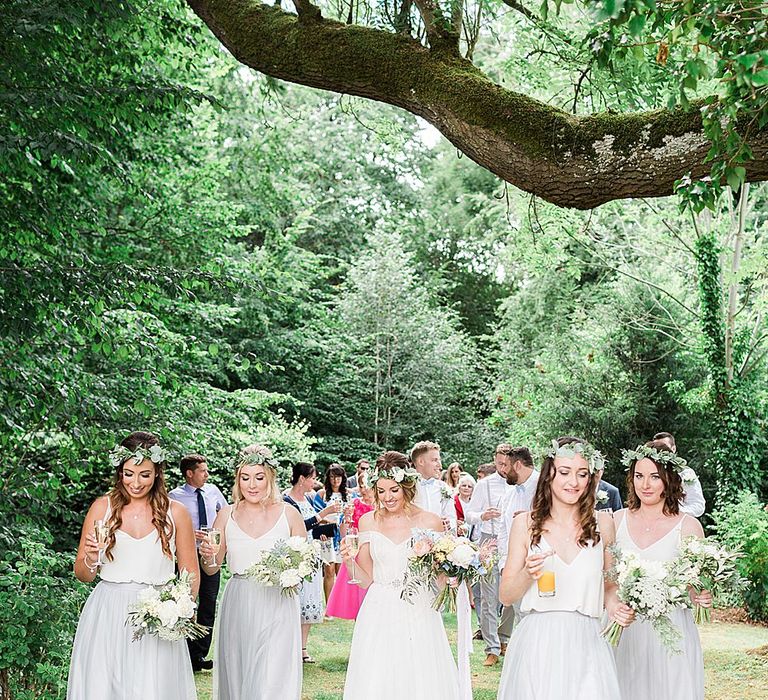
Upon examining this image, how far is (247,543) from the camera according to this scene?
762cm

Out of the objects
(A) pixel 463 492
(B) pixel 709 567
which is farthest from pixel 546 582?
(A) pixel 463 492

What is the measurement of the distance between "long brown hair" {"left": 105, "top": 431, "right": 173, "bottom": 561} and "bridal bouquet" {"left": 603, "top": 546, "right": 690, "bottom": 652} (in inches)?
108

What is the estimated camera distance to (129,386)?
1061cm

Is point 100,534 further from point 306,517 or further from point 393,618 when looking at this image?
point 306,517

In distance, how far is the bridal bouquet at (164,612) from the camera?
20.1 feet

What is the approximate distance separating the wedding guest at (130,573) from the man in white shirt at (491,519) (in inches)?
212

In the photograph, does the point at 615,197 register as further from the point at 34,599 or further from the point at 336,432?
the point at 336,432

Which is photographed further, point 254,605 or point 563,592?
point 254,605

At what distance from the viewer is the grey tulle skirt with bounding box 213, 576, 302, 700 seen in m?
7.44

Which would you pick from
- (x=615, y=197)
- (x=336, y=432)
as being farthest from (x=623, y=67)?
(x=336, y=432)

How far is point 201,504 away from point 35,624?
295cm

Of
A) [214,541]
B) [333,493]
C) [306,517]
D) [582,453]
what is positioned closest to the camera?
[582,453]

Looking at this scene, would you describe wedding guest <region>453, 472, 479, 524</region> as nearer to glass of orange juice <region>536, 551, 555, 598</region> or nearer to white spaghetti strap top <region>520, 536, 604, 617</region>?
white spaghetti strap top <region>520, 536, 604, 617</region>

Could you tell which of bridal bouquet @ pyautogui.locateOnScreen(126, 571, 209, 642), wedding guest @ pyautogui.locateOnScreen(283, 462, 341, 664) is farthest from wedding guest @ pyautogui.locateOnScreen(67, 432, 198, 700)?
wedding guest @ pyautogui.locateOnScreen(283, 462, 341, 664)
